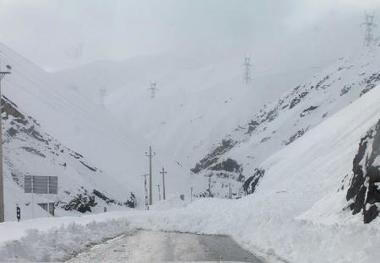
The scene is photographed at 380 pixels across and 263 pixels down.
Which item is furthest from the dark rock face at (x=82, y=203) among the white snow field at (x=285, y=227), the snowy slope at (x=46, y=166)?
the white snow field at (x=285, y=227)

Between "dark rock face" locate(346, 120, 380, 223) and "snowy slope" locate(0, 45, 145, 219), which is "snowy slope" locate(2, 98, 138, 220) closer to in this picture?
"snowy slope" locate(0, 45, 145, 219)

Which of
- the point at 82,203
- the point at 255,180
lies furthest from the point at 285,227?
the point at 82,203

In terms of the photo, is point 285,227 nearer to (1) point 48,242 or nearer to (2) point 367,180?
(2) point 367,180

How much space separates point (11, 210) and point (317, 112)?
143 metres

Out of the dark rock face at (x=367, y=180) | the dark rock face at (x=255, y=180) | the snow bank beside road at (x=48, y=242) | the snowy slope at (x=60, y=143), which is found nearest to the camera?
the dark rock face at (x=367, y=180)

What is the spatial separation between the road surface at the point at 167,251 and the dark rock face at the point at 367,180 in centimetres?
280

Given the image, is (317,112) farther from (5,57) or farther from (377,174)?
(377,174)

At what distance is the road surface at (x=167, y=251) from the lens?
1595 centimetres

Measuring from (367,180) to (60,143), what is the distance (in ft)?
297

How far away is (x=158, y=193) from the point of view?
127938 millimetres

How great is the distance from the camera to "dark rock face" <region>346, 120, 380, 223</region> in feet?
49.4

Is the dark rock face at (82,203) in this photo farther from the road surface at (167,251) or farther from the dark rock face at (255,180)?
the road surface at (167,251)

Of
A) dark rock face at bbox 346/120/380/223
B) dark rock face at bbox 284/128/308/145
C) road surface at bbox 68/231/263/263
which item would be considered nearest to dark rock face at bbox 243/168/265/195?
road surface at bbox 68/231/263/263

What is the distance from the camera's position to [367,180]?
54.2ft
